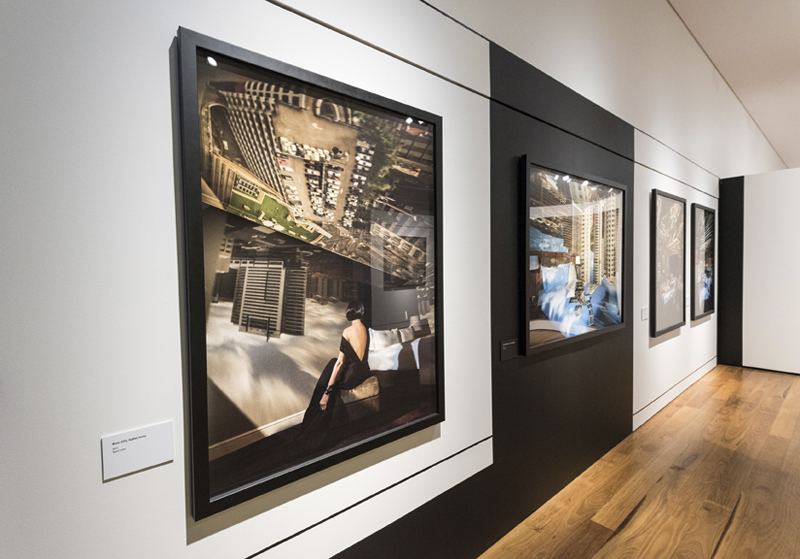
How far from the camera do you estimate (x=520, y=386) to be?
217cm

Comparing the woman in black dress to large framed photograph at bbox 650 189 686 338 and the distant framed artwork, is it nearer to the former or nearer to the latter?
large framed photograph at bbox 650 189 686 338

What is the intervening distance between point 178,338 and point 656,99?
13.6ft

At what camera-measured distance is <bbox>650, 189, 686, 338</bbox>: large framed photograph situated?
3.54m

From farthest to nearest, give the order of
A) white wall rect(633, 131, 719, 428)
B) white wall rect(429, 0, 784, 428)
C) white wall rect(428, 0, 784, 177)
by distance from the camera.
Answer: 1. white wall rect(633, 131, 719, 428)
2. white wall rect(429, 0, 784, 428)
3. white wall rect(428, 0, 784, 177)

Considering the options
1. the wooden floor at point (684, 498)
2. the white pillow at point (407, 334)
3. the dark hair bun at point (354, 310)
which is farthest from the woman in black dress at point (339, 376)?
the wooden floor at point (684, 498)

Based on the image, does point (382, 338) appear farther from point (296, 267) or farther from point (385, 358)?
point (296, 267)

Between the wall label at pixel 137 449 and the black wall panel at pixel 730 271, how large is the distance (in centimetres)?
636

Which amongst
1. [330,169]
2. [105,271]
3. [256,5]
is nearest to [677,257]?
[330,169]

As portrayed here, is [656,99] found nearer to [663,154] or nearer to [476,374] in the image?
[663,154]

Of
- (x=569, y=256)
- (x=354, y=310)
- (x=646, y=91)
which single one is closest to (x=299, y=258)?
(x=354, y=310)

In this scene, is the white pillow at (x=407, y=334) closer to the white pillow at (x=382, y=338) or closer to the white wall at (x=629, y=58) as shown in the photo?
the white pillow at (x=382, y=338)

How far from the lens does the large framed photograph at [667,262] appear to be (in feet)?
11.6

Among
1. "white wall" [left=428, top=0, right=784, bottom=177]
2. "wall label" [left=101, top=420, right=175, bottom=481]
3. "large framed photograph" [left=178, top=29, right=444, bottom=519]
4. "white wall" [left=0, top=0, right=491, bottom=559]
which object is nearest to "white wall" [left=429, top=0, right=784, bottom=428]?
"white wall" [left=428, top=0, right=784, bottom=177]

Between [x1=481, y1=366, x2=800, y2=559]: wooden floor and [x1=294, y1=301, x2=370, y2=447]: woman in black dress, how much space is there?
48.4 inches
